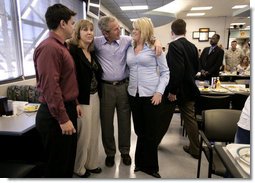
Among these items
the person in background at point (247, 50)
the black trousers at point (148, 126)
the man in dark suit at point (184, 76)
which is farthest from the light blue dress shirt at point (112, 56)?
the person in background at point (247, 50)

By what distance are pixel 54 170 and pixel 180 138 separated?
1.52 meters

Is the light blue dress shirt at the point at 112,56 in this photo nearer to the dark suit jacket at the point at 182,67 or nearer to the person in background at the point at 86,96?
the person in background at the point at 86,96

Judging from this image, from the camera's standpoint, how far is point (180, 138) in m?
2.26

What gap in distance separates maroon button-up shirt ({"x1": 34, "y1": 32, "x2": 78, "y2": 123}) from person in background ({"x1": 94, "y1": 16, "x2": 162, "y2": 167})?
492 mm


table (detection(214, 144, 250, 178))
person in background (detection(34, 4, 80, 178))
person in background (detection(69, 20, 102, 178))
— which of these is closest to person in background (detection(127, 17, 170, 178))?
person in background (detection(69, 20, 102, 178))

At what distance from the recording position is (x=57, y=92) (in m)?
0.98

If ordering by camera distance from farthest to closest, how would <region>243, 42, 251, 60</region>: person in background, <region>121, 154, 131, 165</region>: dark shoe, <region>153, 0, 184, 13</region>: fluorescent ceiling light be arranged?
<region>153, 0, 184, 13</region>: fluorescent ceiling light
<region>121, 154, 131, 165</region>: dark shoe
<region>243, 42, 251, 60</region>: person in background

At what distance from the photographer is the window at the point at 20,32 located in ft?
6.68

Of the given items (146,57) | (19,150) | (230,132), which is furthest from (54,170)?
(230,132)

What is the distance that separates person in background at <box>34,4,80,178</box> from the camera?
972 millimetres

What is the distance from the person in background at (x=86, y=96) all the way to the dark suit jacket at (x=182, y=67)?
62 centimetres

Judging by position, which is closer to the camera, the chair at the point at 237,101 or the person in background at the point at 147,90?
the person in background at the point at 147,90

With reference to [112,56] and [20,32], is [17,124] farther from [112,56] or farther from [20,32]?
[20,32]

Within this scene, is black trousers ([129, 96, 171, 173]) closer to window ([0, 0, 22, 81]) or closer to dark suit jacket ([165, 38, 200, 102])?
dark suit jacket ([165, 38, 200, 102])
